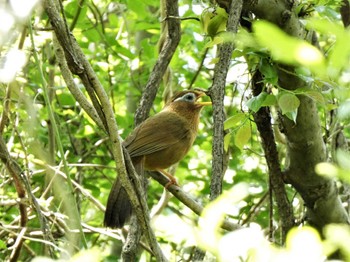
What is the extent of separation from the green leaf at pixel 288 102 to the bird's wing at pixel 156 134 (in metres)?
1.31

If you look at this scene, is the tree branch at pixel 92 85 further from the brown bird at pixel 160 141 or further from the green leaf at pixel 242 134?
the brown bird at pixel 160 141

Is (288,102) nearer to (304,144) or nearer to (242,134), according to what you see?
(242,134)

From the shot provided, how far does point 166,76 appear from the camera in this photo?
3.75m

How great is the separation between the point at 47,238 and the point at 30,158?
0.93 meters

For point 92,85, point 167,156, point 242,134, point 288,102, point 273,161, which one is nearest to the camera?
point 92,85

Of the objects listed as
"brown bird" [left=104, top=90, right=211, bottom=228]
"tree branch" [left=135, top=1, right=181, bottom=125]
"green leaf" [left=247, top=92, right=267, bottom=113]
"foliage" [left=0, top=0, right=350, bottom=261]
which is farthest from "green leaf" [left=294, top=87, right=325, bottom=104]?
"brown bird" [left=104, top=90, right=211, bottom=228]

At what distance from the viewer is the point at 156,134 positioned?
3.88 metres

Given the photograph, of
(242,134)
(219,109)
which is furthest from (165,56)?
(219,109)

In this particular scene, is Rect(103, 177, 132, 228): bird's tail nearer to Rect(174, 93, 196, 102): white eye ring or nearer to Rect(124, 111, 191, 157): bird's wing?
Rect(124, 111, 191, 157): bird's wing

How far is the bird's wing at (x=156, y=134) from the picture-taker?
360cm

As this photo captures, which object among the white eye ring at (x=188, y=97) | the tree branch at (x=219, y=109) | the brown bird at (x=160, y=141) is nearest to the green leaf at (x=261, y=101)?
the tree branch at (x=219, y=109)

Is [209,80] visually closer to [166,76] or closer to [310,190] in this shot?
[166,76]

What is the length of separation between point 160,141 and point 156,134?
0.20 feet

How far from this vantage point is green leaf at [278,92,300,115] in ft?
7.48
